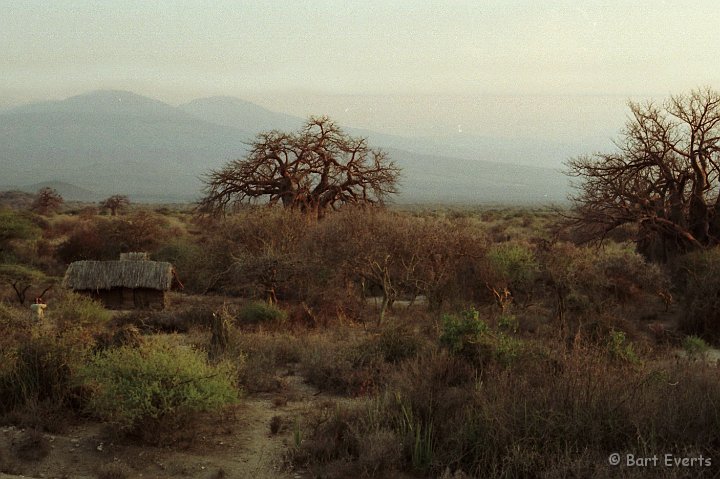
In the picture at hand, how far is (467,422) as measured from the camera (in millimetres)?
6875

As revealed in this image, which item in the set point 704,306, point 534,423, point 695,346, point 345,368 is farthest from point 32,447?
point 704,306

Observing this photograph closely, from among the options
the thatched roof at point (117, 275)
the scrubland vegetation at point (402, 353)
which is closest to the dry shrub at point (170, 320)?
the scrubland vegetation at point (402, 353)

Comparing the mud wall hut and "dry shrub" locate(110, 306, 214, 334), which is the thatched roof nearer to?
the mud wall hut

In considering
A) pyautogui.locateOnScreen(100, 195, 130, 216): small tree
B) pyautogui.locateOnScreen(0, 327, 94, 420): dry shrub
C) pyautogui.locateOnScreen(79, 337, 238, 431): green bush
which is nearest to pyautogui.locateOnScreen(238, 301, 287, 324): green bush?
pyautogui.locateOnScreen(0, 327, 94, 420): dry shrub

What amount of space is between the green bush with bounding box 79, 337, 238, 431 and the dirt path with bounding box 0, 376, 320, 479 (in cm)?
33

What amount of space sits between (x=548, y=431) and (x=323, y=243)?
11872 mm

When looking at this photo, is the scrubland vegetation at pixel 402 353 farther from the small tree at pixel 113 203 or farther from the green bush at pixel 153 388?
the small tree at pixel 113 203

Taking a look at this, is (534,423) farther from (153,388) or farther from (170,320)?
(170,320)

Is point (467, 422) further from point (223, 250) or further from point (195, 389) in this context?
point (223, 250)

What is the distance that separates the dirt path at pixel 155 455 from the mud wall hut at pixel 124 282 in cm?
1075

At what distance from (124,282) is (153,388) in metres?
11.8

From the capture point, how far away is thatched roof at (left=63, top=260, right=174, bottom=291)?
725 inches

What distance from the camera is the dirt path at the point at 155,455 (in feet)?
22.8

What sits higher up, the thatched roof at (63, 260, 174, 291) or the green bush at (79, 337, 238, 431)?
the green bush at (79, 337, 238, 431)
